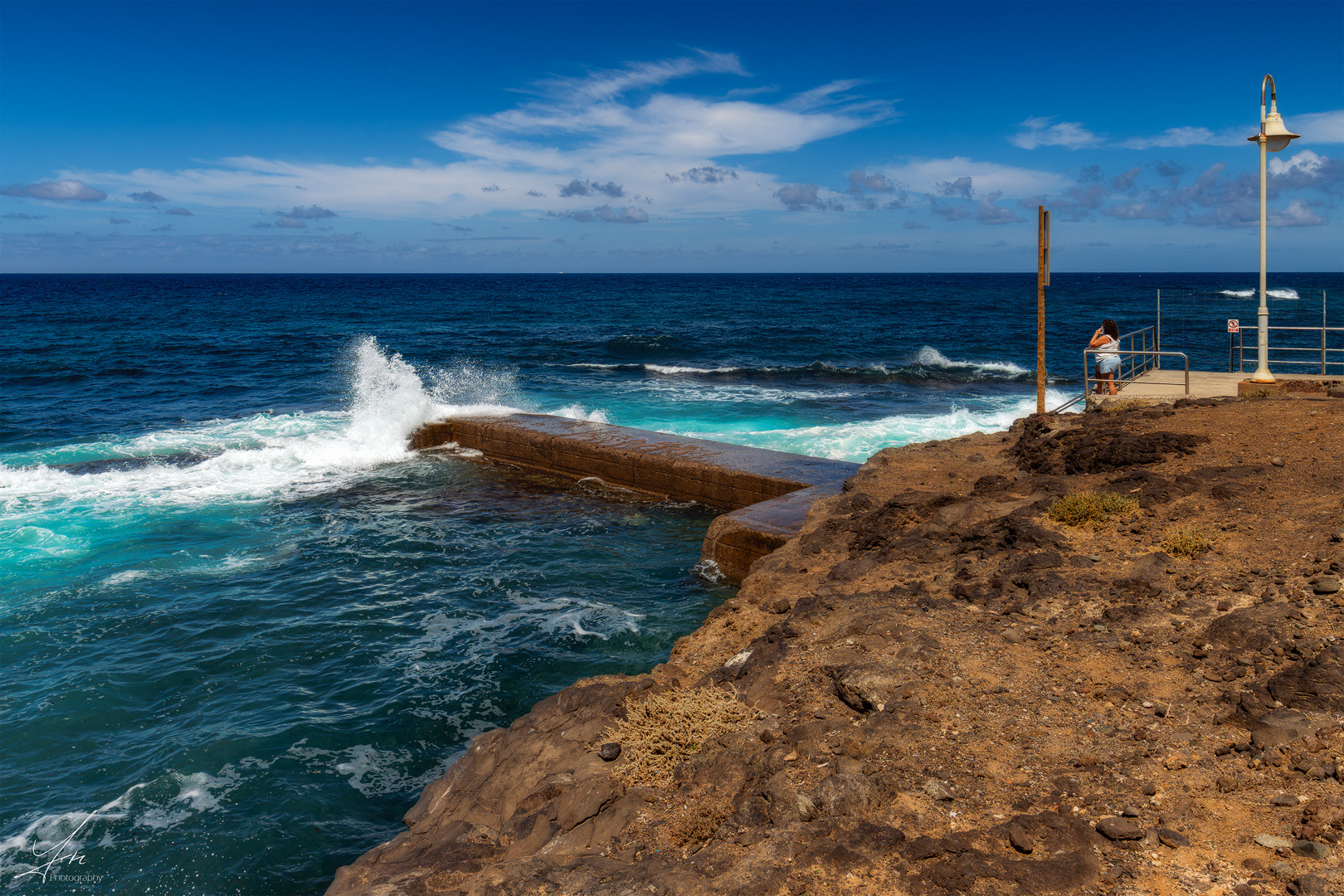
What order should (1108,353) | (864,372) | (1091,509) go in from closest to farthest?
(1091,509), (1108,353), (864,372)

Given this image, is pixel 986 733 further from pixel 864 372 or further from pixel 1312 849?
pixel 864 372

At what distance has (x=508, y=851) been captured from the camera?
3.85m

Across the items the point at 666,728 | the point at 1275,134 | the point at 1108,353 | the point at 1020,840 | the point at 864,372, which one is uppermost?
the point at 1275,134

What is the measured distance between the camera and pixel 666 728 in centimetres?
432

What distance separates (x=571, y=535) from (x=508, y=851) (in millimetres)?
6282

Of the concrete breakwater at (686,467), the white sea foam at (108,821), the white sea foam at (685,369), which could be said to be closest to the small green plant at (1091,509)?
the concrete breakwater at (686,467)

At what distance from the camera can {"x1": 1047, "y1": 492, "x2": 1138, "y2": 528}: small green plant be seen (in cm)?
601

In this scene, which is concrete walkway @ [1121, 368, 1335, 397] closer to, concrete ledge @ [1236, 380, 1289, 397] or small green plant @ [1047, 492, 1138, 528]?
concrete ledge @ [1236, 380, 1289, 397]

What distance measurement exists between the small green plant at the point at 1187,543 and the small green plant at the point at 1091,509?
51cm

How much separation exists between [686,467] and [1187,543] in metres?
6.64

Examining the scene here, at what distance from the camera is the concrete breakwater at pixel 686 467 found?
8469 millimetres

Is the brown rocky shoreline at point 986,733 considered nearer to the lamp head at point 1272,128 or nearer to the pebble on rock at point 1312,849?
the pebble on rock at point 1312,849

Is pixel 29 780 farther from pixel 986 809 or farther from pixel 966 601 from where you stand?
pixel 966 601

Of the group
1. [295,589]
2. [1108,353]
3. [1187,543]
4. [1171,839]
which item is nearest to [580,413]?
[295,589]
